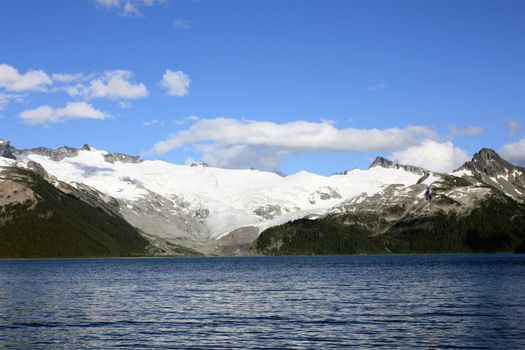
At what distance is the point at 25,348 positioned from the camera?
73.4m

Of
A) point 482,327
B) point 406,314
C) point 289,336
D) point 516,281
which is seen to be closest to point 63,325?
point 289,336

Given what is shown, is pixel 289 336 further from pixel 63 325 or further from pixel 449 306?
pixel 449 306

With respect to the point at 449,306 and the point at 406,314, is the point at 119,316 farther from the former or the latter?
the point at 449,306

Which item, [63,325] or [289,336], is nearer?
[289,336]

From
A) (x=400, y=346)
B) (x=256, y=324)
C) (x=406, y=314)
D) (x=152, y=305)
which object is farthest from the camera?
(x=152, y=305)

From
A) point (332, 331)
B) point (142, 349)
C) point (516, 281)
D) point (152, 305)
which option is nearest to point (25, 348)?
point (142, 349)

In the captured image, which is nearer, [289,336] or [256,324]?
[289,336]

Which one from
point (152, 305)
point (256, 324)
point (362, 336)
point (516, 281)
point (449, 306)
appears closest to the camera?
point (362, 336)

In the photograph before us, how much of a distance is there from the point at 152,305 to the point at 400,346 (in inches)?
2223

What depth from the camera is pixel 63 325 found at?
9181 cm

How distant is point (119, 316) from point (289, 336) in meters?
31.9

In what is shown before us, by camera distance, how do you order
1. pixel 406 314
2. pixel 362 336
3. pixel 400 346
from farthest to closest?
pixel 406 314, pixel 362 336, pixel 400 346

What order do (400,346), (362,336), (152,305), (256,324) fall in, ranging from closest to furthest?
(400,346) → (362,336) → (256,324) → (152,305)

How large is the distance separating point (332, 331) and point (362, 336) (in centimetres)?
515
